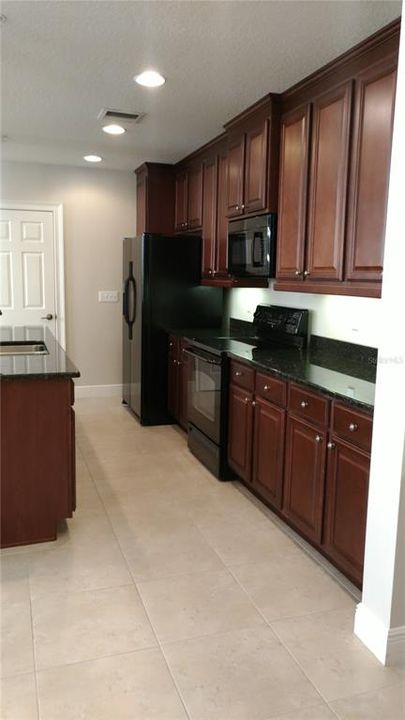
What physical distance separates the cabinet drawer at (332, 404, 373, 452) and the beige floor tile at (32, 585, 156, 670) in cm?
111

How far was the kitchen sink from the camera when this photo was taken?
378 cm

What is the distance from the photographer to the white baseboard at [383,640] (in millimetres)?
1995

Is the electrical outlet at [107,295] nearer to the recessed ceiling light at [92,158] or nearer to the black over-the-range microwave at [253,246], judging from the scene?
the recessed ceiling light at [92,158]

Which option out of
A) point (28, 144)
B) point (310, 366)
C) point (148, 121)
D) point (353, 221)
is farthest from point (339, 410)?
point (28, 144)

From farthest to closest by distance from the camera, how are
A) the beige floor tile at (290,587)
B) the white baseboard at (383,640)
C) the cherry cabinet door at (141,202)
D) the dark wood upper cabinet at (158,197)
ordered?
the cherry cabinet door at (141,202) → the dark wood upper cabinet at (158,197) → the beige floor tile at (290,587) → the white baseboard at (383,640)

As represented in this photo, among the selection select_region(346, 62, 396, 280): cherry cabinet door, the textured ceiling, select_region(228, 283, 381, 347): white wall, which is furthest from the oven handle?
the textured ceiling

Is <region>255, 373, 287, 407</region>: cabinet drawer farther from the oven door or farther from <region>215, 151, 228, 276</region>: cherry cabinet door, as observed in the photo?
<region>215, 151, 228, 276</region>: cherry cabinet door

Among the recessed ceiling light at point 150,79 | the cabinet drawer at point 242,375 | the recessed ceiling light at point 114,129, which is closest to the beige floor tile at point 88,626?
the cabinet drawer at point 242,375

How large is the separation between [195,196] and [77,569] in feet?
11.0

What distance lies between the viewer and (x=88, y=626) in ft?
7.13

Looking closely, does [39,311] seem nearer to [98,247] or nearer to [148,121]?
[98,247]

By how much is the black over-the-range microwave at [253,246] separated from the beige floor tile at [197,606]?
1.88 m

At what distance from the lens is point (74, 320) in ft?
19.2

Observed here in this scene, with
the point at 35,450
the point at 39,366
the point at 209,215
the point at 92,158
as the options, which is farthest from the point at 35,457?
the point at 92,158
